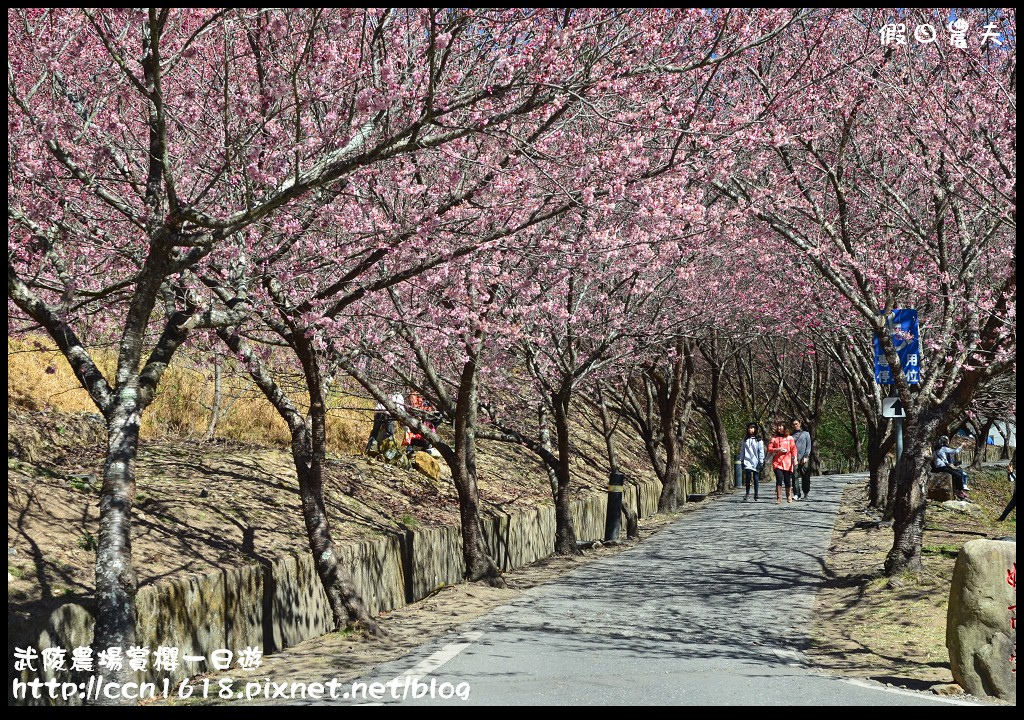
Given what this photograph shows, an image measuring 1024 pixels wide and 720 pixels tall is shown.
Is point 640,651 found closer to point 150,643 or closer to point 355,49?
point 150,643

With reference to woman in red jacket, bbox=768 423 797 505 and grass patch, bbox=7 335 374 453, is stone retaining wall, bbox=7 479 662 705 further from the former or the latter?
woman in red jacket, bbox=768 423 797 505

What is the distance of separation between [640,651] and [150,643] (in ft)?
14.1

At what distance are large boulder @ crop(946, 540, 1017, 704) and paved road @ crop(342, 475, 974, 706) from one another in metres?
0.59

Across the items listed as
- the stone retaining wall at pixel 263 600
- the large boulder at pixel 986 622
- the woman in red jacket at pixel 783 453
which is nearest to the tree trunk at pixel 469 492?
the stone retaining wall at pixel 263 600

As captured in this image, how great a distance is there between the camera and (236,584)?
30.4ft

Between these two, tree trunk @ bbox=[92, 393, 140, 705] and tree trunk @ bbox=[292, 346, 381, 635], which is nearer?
tree trunk @ bbox=[92, 393, 140, 705]

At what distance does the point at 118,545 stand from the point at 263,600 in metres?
3.14

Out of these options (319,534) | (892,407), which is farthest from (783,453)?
(319,534)

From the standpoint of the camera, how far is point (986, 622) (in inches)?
306

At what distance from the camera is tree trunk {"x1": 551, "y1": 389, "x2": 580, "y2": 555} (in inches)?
679

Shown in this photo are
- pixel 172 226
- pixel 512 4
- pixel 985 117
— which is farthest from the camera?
pixel 985 117

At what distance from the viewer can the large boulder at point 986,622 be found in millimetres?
7672

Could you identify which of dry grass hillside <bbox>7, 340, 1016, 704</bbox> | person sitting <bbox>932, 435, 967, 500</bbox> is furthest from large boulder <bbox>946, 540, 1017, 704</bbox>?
person sitting <bbox>932, 435, 967, 500</bbox>

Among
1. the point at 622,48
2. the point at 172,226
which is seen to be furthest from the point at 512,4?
the point at 172,226
